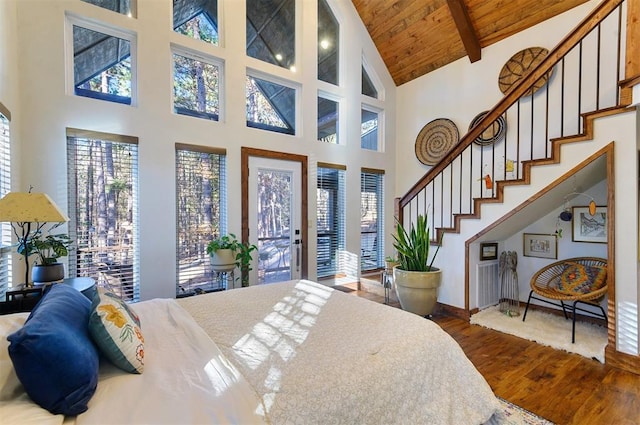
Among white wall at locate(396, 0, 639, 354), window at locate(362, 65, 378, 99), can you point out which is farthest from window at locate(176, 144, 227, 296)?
window at locate(362, 65, 378, 99)

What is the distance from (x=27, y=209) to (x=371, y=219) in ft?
13.9

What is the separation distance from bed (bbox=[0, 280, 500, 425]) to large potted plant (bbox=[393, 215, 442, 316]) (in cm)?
159

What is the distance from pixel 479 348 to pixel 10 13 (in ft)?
15.7

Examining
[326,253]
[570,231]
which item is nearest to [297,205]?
[326,253]

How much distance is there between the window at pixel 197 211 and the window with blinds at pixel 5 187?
1353 millimetres

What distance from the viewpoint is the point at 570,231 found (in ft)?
11.3

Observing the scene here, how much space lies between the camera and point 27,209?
1.84 m

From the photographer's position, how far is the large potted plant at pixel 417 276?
328 centimetres

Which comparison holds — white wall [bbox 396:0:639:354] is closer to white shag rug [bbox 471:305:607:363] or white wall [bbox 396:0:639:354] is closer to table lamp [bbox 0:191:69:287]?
white shag rug [bbox 471:305:607:363]

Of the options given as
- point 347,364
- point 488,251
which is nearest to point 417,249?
point 488,251

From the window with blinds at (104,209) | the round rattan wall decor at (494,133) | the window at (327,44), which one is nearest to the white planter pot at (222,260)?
the window with blinds at (104,209)

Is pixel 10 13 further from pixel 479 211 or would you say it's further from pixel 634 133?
pixel 634 133

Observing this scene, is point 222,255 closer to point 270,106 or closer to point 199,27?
point 270,106

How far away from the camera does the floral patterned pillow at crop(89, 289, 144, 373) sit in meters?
1.10
